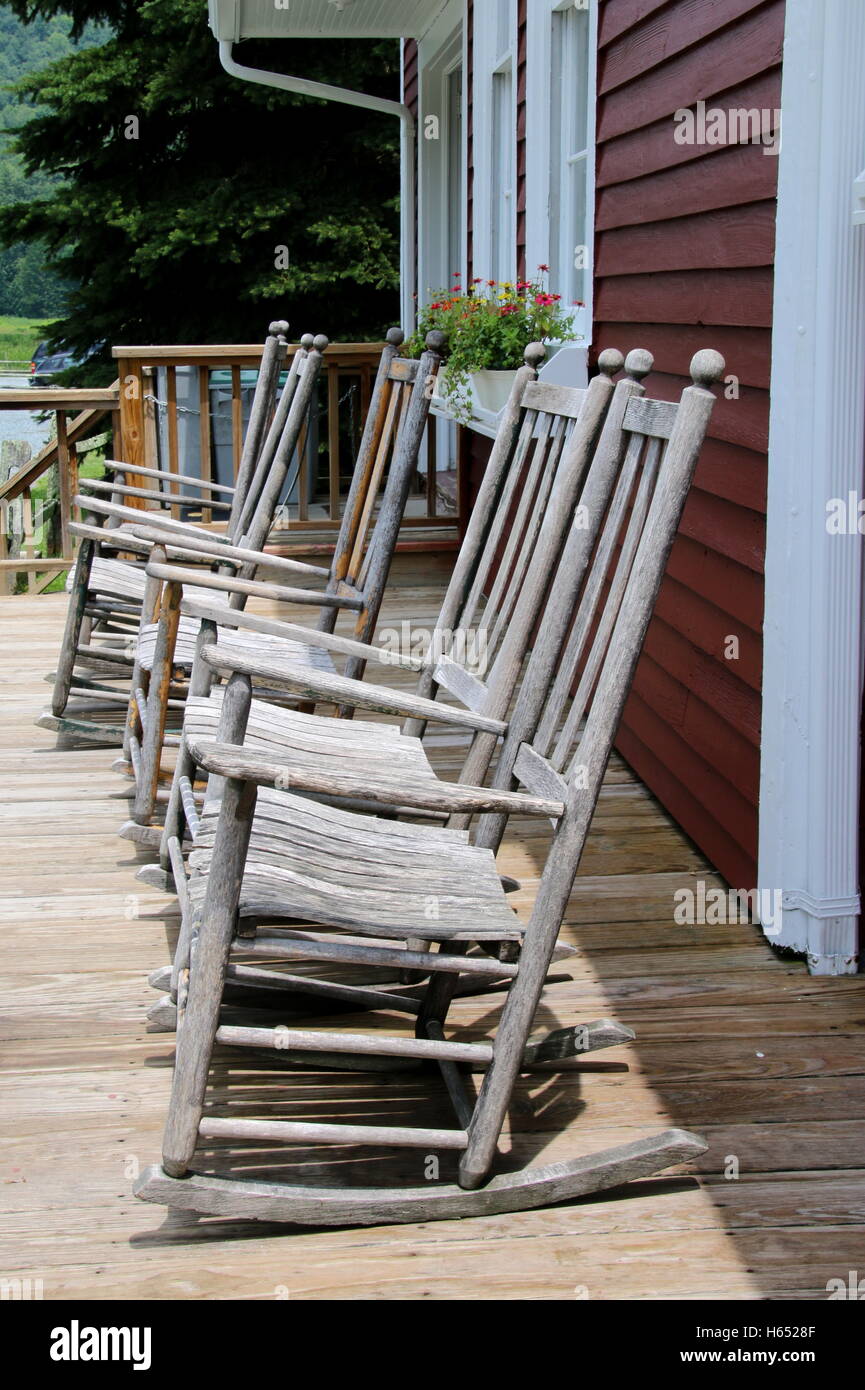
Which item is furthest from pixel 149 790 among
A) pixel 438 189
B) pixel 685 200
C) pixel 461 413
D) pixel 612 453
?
pixel 438 189

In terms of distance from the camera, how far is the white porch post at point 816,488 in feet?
8.23

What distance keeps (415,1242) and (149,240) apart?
46.4 feet

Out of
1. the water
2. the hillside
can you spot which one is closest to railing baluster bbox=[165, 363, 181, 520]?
the water

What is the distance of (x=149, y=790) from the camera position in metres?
3.31

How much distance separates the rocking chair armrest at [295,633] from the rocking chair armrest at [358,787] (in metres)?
0.74

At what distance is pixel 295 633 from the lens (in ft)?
9.43

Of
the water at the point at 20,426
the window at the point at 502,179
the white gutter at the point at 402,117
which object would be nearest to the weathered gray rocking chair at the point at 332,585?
the window at the point at 502,179

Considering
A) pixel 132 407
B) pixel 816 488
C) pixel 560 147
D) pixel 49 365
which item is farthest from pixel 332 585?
pixel 49 365

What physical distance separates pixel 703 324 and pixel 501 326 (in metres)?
1.36

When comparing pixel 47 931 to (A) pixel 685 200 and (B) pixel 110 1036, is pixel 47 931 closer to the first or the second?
(B) pixel 110 1036

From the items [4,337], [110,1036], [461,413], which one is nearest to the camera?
[110,1036]

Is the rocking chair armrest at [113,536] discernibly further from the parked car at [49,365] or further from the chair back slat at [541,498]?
the parked car at [49,365]

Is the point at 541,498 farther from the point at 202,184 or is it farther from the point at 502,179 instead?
the point at 202,184

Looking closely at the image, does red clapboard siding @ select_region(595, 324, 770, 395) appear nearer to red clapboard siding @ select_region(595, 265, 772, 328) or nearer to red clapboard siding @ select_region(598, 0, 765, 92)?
red clapboard siding @ select_region(595, 265, 772, 328)
